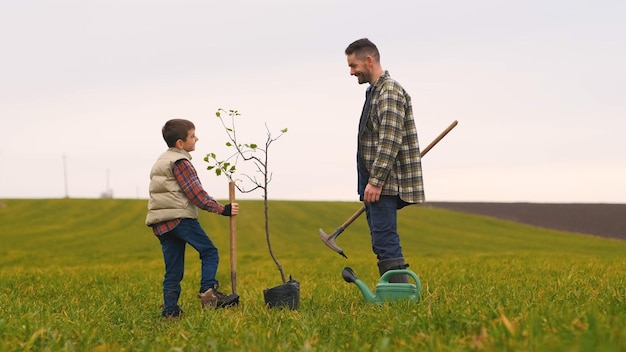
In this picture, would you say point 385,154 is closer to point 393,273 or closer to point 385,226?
point 385,226

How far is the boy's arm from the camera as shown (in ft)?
21.5

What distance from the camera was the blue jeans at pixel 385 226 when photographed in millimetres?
5945

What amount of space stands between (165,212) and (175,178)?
368 mm

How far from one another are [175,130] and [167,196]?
71 centimetres

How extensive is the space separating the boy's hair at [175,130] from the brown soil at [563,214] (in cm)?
3849

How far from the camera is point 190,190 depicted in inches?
259

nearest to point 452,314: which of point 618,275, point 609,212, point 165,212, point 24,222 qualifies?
point 165,212

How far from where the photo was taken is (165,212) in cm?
661

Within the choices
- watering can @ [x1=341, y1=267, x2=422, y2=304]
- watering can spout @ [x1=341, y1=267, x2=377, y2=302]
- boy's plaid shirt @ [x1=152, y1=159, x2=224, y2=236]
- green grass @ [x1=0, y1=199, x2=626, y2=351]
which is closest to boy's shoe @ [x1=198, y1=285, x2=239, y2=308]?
green grass @ [x1=0, y1=199, x2=626, y2=351]

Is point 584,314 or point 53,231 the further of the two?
point 53,231

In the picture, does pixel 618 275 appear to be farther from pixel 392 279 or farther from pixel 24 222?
pixel 24 222

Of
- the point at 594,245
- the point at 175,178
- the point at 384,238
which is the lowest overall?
the point at 594,245

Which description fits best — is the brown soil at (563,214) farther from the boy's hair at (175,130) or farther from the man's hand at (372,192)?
the boy's hair at (175,130)

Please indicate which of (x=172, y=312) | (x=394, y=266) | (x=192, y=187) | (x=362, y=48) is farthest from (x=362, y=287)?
(x=362, y=48)
